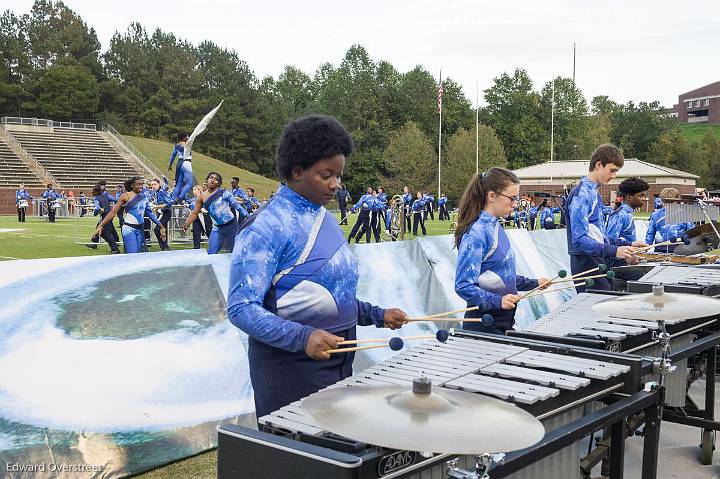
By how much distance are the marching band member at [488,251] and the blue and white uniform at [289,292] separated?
143 centimetres

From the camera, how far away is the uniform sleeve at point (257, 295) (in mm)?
2533

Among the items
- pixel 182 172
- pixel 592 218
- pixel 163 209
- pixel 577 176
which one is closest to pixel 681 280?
pixel 592 218

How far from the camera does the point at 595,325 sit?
4.02m

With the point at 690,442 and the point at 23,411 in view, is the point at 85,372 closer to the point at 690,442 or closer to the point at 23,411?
the point at 23,411

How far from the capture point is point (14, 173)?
4288 cm

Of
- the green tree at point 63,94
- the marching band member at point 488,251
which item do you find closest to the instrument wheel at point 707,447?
the marching band member at point 488,251

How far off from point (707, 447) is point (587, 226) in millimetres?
1805

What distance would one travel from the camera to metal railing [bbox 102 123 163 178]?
4881 centimetres

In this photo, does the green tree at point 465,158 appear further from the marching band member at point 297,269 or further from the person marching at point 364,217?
the marching band member at point 297,269

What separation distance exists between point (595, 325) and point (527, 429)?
2307 millimetres

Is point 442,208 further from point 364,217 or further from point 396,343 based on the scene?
point 396,343

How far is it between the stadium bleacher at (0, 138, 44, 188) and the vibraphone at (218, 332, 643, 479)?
43.4 metres

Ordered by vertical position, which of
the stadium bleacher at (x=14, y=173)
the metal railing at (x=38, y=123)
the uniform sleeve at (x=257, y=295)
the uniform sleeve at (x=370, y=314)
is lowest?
the uniform sleeve at (x=370, y=314)

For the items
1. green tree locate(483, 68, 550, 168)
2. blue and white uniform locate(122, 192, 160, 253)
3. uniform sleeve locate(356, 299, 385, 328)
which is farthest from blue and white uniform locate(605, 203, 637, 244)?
green tree locate(483, 68, 550, 168)
